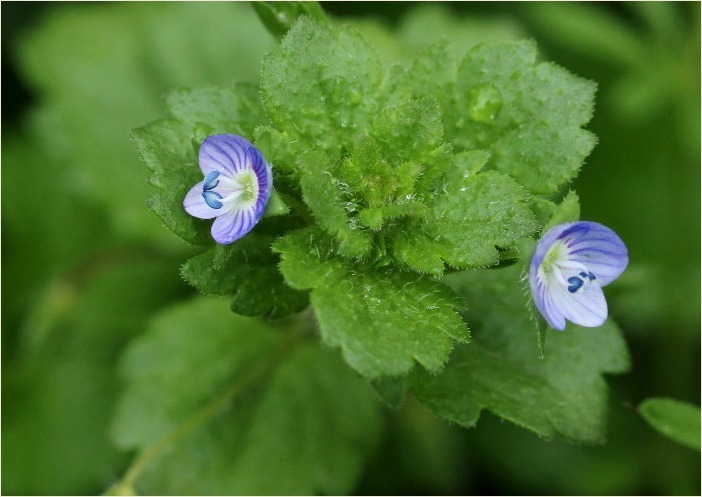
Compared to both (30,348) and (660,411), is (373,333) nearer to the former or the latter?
(660,411)

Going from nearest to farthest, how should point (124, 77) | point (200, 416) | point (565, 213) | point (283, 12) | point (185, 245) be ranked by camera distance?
point (565, 213), point (283, 12), point (200, 416), point (185, 245), point (124, 77)

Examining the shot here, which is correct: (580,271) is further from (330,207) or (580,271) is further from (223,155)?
(223,155)

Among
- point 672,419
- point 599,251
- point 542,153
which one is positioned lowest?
point 672,419

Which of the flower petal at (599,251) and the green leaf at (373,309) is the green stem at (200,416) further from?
the flower petal at (599,251)

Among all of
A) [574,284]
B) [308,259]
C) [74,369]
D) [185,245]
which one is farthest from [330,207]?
[74,369]

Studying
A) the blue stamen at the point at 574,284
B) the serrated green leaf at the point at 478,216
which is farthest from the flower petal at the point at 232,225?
the blue stamen at the point at 574,284

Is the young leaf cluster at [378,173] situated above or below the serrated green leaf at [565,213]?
above

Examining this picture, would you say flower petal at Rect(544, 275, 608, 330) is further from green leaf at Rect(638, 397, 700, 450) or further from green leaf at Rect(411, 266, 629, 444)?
green leaf at Rect(638, 397, 700, 450)

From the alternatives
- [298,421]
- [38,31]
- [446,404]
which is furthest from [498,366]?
[38,31]
